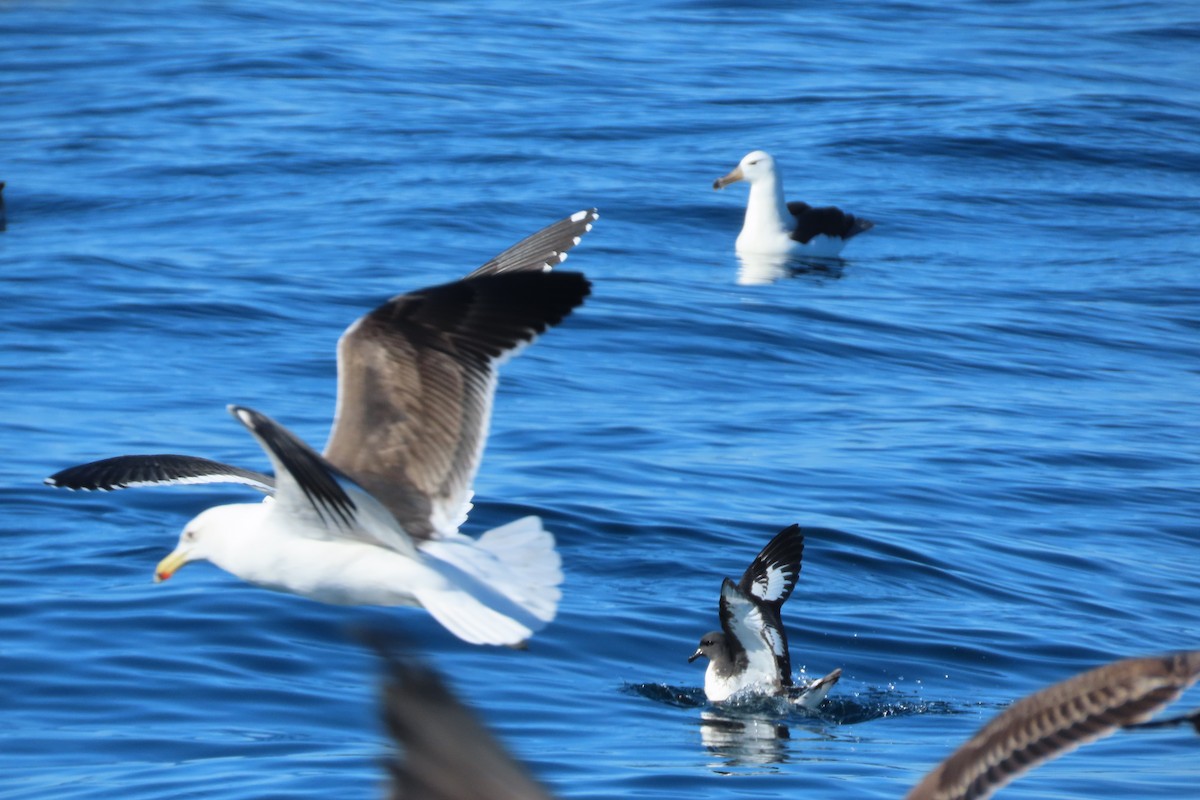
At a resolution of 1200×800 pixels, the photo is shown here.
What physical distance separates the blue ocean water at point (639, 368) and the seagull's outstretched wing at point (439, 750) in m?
0.35

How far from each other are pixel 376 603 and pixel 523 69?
2171 cm

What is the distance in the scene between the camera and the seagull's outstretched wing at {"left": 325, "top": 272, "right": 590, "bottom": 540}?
20.3ft

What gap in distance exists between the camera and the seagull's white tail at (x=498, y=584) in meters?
5.40

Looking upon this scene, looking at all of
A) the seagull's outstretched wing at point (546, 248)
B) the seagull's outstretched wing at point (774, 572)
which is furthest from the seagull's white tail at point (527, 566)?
the seagull's outstretched wing at point (774, 572)

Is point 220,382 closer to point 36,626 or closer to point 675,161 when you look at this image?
point 36,626

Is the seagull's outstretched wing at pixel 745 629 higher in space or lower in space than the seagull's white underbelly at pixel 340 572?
lower

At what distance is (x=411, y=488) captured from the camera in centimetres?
649

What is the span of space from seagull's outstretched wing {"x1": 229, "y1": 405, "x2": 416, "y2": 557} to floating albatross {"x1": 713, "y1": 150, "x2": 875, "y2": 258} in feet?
45.4

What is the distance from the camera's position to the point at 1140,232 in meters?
20.7

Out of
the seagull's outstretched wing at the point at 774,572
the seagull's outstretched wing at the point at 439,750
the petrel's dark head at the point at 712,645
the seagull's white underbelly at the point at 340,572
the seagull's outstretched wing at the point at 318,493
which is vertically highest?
the seagull's outstretched wing at the point at 439,750

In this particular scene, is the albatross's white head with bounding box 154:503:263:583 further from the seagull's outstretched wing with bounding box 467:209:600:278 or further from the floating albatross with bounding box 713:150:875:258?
the floating albatross with bounding box 713:150:875:258

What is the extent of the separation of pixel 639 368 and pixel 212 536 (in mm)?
8791

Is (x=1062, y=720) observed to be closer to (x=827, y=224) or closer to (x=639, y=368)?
(x=639, y=368)

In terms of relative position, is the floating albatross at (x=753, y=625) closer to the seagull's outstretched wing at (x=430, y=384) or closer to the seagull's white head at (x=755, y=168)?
the seagull's outstretched wing at (x=430, y=384)
